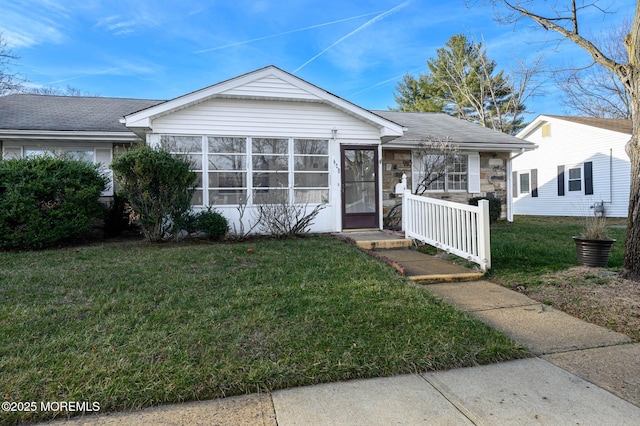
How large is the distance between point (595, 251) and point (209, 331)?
5.48m

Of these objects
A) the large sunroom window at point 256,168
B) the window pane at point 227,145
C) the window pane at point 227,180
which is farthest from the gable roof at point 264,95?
the window pane at point 227,180

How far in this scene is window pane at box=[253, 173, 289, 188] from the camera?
8305mm

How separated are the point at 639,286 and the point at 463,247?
6.83ft

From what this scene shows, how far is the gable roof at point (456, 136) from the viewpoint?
10.5m

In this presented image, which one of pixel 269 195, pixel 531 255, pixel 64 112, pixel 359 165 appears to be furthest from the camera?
pixel 64 112

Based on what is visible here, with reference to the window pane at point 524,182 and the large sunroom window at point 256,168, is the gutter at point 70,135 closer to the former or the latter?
the large sunroom window at point 256,168

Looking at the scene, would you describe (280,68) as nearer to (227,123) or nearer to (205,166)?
(227,123)

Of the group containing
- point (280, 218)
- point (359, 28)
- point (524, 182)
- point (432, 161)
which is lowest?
point (280, 218)

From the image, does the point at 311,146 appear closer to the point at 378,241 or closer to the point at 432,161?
the point at 378,241

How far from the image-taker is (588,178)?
15.1 meters

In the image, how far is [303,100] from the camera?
27.1 feet

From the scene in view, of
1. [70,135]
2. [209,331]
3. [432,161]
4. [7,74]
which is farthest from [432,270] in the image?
[7,74]

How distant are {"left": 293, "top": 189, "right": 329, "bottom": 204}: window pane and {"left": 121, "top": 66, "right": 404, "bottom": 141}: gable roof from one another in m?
2.01

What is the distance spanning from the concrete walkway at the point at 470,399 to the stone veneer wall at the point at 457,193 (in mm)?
7599
